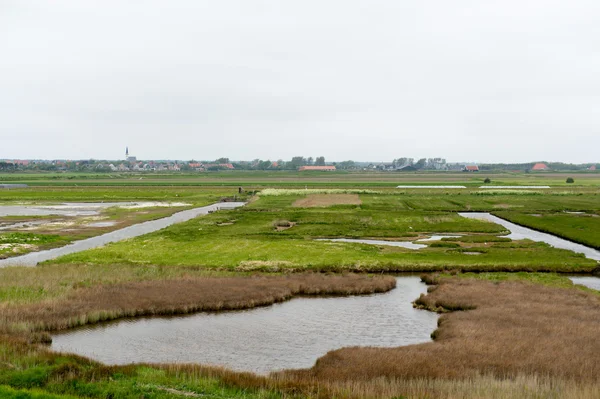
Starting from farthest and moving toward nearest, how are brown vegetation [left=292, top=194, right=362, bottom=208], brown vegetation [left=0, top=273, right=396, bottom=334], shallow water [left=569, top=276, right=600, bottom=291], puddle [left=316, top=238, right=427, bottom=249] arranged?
brown vegetation [left=292, top=194, right=362, bottom=208] → puddle [left=316, top=238, right=427, bottom=249] → shallow water [left=569, top=276, right=600, bottom=291] → brown vegetation [left=0, top=273, right=396, bottom=334]

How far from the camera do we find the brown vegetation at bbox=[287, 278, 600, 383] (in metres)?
18.8

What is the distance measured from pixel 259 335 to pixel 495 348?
32.6ft

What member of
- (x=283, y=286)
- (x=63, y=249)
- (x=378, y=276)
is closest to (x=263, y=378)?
(x=283, y=286)

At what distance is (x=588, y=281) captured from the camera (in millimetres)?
36219

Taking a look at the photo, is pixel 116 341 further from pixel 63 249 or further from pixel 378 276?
pixel 63 249

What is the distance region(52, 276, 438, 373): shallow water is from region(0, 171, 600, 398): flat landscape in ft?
2.98

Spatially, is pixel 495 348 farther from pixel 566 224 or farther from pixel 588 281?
pixel 566 224

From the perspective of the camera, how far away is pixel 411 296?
32.2m

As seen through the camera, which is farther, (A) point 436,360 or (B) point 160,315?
(B) point 160,315

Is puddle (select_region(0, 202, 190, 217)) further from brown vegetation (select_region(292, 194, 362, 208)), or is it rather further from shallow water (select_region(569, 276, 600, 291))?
shallow water (select_region(569, 276, 600, 291))

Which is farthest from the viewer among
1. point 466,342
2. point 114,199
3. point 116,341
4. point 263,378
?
point 114,199

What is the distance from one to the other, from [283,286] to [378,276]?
23.1 feet

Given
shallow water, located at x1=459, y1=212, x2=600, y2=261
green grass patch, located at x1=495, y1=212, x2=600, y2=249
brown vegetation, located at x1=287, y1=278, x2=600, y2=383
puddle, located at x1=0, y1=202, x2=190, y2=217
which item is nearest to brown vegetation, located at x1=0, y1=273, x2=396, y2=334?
brown vegetation, located at x1=287, y1=278, x2=600, y2=383

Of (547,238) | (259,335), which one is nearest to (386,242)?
(547,238)
